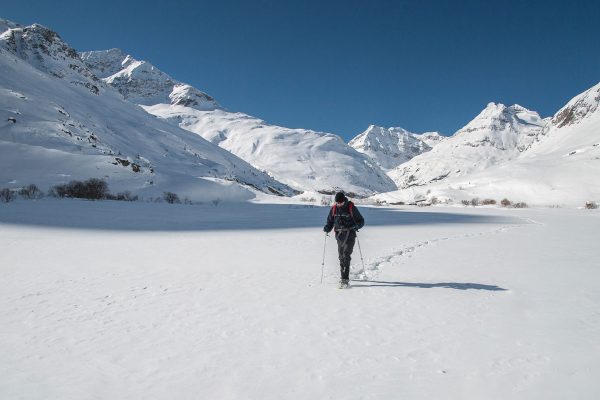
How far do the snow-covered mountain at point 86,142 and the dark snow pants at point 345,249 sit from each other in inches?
1303

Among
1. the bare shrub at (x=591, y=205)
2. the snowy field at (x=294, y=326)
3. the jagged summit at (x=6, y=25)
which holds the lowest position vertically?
the snowy field at (x=294, y=326)

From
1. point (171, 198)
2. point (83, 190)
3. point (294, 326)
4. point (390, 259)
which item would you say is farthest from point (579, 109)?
point (294, 326)

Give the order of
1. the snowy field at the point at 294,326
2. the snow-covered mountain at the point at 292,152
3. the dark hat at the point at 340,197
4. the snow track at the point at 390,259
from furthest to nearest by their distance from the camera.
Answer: the snow-covered mountain at the point at 292,152 < the snow track at the point at 390,259 < the dark hat at the point at 340,197 < the snowy field at the point at 294,326

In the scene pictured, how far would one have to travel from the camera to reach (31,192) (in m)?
29.4

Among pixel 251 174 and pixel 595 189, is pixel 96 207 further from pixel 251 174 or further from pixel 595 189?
pixel 251 174

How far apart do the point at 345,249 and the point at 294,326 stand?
9.45 feet

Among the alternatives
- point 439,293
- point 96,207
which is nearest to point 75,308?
point 439,293

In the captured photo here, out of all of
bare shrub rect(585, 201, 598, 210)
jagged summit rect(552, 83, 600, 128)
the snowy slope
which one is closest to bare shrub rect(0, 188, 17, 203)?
the snowy slope

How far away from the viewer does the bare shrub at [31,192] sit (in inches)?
1101

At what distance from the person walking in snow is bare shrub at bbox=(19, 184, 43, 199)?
27.9 meters

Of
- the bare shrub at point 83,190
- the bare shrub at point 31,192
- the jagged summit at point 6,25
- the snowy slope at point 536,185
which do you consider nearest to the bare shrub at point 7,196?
the bare shrub at point 31,192

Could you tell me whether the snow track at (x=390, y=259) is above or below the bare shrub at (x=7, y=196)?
below

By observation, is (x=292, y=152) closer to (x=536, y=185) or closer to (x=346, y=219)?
(x=536, y=185)

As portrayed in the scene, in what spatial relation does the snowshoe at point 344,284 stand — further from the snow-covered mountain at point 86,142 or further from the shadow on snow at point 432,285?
the snow-covered mountain at point 86,142
